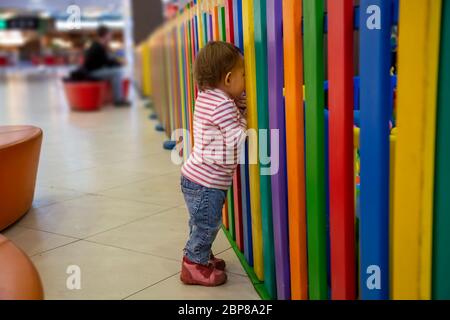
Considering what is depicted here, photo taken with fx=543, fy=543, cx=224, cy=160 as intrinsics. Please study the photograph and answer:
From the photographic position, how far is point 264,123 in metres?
1.87

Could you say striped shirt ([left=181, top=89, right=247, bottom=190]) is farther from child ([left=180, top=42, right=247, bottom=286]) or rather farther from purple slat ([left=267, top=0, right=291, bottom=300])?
purple slat ([left=267, top=0, right=291, bottom=300])

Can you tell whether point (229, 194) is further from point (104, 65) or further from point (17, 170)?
point (104, 65)

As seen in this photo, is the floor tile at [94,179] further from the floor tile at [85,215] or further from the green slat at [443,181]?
the green slat at [443,181]

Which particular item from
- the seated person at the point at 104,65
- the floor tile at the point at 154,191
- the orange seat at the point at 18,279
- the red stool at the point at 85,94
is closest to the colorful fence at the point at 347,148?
the orange seat at the point at 18,279

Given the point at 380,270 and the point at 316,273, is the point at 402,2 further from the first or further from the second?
the point at 316,273

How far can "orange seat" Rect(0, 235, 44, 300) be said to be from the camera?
Answer: 64.6 inches

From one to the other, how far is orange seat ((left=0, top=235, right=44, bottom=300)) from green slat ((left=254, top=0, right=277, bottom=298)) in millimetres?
770

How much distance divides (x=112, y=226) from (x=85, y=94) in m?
6.05

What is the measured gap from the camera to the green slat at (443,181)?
1096mm

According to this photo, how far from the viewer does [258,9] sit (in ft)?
5.84

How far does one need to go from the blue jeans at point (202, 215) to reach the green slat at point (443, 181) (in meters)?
0.89

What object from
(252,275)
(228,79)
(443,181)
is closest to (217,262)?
(252,275)
